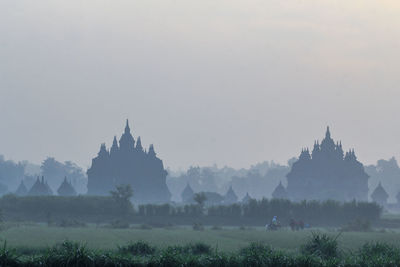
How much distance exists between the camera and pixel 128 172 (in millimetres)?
99750

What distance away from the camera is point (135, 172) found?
10012cm

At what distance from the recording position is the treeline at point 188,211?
6038 cm

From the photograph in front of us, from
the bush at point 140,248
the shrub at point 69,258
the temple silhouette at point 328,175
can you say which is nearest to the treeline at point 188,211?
the temple silhouette at point 328,175

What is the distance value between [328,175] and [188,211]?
43.0m

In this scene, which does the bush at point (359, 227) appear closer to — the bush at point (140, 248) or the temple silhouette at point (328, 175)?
the bush at point (140, 248)

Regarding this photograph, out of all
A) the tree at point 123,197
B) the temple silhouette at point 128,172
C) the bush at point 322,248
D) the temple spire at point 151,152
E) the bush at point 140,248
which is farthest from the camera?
the temple spire at point 151,152

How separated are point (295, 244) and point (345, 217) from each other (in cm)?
3156

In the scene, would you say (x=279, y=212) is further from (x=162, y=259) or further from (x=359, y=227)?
(x=162, y=259)

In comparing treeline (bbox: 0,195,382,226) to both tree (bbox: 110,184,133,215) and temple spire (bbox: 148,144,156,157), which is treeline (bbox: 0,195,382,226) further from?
temple spire (bbox: 148,144,156,157)

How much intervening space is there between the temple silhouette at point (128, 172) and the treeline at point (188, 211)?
36289mm

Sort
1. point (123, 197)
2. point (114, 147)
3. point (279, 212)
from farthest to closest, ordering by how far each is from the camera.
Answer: point (114, 147) < point (279, 212) < point (123, 197)

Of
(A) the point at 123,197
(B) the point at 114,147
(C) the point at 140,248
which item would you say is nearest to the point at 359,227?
(A) the point at 123,197

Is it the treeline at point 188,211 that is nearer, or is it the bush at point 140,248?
the bush at point 140,248

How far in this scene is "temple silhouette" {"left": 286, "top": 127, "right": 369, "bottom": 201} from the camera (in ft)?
316
